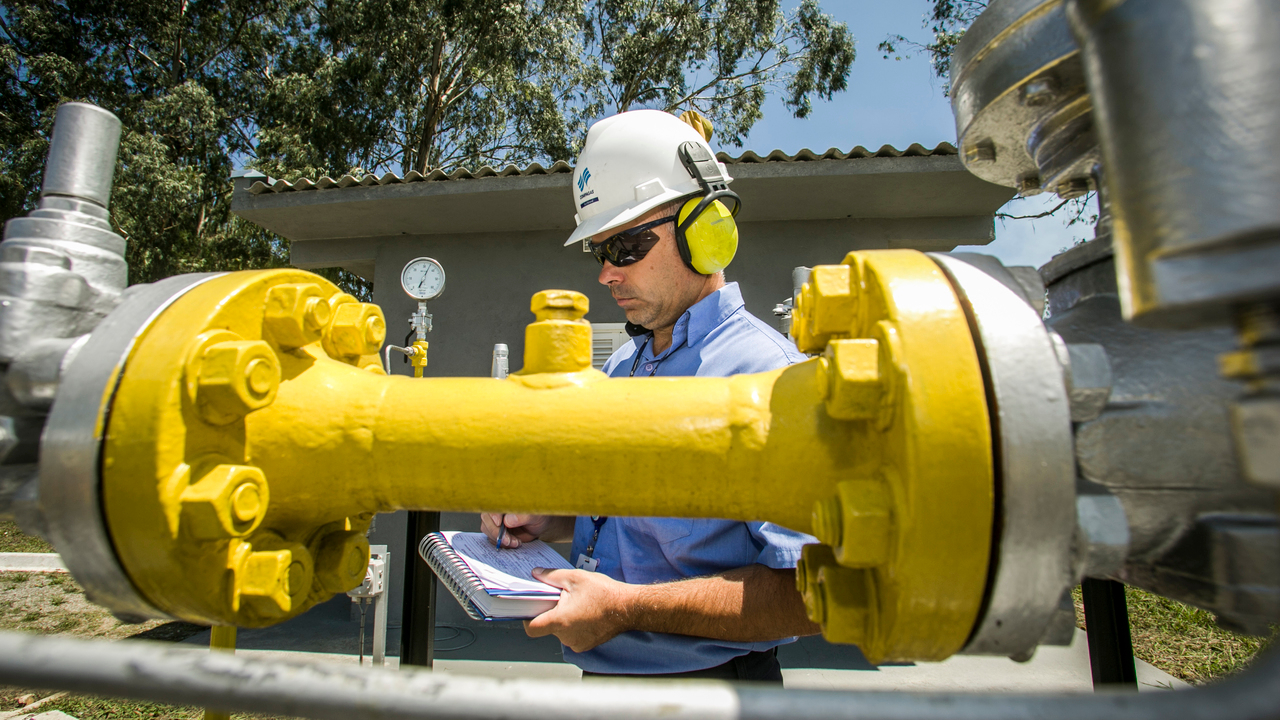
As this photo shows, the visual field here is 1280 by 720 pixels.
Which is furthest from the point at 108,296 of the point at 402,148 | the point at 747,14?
the point at 747,14

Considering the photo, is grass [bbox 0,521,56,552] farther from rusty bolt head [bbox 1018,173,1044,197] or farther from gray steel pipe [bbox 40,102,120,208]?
rusty bolt head [bbox 1018,173,1044,197]

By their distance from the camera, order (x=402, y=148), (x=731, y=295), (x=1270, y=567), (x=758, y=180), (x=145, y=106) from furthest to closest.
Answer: (x=402, y=148)
(x=145, y=106)
(x=758, y=180)
(x=731, y=295)
(x=1270, y=567)

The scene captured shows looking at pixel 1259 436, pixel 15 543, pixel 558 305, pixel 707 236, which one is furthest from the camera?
pixel 15 543

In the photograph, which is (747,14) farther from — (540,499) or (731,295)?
(540,499)

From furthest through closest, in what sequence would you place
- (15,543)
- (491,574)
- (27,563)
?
(15,543)
(27,563)
(491,574)

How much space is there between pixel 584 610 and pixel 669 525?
0.27 metres

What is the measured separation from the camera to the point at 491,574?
109 cm

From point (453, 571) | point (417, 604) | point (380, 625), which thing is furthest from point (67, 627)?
point (453, 571)

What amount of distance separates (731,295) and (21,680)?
141 cm

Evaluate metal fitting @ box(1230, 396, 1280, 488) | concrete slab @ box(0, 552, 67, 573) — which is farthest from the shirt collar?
concrete slab @ box(0, 552, 67, 573)

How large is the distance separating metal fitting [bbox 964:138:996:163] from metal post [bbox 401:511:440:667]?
1358mm

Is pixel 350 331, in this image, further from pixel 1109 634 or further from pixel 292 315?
pixel 1109 634

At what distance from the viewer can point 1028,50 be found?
0.55 m

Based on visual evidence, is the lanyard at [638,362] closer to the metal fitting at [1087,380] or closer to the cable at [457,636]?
the metal fitting at [1087,380]
